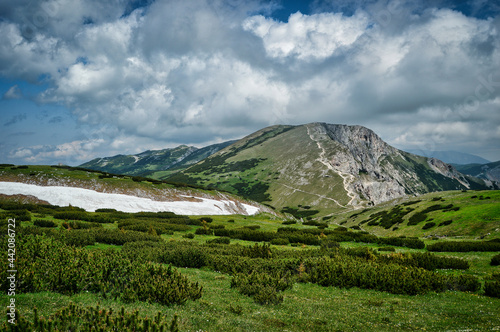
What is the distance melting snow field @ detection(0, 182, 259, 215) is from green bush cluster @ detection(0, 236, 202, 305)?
4218 centimetres

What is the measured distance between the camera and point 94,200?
51438mm

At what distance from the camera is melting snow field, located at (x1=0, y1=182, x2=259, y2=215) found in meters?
47.5

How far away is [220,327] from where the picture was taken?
345 inches

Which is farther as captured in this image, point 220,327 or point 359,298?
point 359,298

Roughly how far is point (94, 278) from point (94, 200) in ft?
153

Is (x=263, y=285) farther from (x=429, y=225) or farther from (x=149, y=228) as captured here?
(x=429, y=225)

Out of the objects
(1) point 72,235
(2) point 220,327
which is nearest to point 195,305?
(2) point 220,327

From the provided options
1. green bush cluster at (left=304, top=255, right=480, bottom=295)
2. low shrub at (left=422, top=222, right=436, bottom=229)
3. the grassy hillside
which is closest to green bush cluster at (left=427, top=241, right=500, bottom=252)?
green bush cluster at (left=304, top=255, right=480, bottom=295)

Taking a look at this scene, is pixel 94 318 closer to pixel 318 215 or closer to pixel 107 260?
pixel 107 260

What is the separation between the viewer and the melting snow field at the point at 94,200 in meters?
47.5

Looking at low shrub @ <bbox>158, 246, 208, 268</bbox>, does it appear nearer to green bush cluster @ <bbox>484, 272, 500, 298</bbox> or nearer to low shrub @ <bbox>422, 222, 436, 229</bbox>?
green bush cluster @ <bbox>484, 272, 500, 298</bbox>

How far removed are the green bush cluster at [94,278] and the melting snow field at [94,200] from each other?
138 feet

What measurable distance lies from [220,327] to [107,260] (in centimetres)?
735

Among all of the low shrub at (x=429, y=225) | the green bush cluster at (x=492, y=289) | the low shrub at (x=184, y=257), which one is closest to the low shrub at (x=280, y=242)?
the low shrub at (x=184, y=257)
